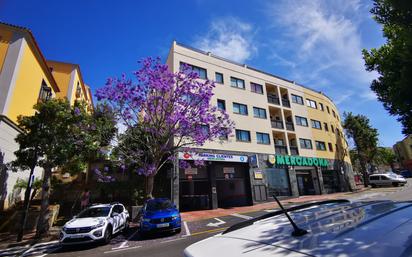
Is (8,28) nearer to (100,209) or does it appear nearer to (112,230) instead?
(100,209)

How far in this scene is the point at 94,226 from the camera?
28.8 feet

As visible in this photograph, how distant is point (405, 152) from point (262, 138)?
207 ft

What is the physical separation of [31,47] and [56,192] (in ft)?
33.5

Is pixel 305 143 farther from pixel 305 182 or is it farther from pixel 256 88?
pixel 256 88

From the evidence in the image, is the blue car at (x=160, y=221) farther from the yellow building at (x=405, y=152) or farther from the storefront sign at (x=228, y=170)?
the yellow building at (x=405, y=152)

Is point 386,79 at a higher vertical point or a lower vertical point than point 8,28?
lower

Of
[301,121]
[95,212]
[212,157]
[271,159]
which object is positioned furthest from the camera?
[301,121]

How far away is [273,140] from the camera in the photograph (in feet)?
83.8

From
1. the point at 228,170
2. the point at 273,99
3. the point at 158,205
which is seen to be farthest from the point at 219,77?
the point at 158,205

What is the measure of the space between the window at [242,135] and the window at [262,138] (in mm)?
1356

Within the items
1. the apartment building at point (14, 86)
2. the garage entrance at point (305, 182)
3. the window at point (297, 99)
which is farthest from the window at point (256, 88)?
the apartment building at point (14, 86)

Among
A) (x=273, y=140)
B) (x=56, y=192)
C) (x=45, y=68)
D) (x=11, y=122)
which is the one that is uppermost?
(x=45, y=68)

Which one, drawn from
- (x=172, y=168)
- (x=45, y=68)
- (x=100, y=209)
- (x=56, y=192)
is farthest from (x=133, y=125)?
(x=45, y=68)

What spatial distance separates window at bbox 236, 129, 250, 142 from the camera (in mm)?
22636
